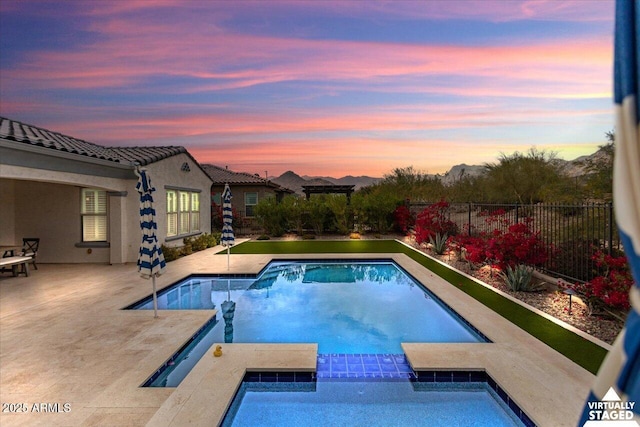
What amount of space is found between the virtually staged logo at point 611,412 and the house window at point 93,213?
1481 cm

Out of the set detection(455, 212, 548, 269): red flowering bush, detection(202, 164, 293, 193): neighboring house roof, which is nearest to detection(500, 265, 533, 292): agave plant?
detection(455, 212, 548, 269): red flowering bush

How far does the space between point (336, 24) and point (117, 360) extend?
554 inches

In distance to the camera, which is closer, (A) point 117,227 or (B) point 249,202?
(A) point 117,227

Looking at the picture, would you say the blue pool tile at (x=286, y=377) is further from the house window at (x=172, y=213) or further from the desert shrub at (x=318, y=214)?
the desert shrub at (x=318, y=214)

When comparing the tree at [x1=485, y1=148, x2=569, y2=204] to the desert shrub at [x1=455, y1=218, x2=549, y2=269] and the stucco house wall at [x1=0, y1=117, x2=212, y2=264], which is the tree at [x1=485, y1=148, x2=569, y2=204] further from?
the stucco house wall at [x1=0, y1=117, x2=212, y2=264]

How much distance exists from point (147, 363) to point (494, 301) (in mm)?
7164

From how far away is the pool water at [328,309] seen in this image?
6594 millimetres

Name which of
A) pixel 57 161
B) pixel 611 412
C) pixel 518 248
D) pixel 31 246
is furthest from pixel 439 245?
pixel 31 246

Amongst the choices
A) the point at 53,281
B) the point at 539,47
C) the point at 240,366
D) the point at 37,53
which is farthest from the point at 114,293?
the point at 539,47

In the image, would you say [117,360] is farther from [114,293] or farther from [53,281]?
[53,281]

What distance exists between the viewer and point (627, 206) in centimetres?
94

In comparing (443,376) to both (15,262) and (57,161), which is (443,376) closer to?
(57,161)

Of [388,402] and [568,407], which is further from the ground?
[568,407]

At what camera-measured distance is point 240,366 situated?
4.88 metres
